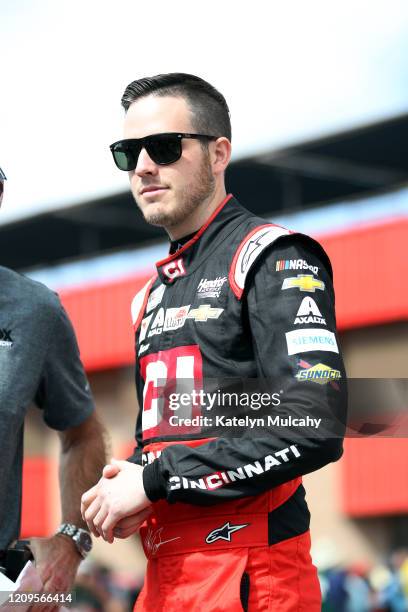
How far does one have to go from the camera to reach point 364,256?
21.6 metres

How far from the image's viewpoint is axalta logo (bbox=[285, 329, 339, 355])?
2.84 meters

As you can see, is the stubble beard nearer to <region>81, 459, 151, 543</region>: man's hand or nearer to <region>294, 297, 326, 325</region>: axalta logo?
<region>294, 297, 326, 325</region>: axalta logo

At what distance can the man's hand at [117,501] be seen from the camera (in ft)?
9.54

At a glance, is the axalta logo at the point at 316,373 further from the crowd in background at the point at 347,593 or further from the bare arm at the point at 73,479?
the crowd in background at the point at 347,593

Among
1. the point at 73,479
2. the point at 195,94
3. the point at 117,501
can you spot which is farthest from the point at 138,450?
the point at 195,94

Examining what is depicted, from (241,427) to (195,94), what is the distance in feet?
3.58

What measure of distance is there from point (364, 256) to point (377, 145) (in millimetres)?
3666

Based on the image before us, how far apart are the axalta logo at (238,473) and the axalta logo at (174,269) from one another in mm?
713

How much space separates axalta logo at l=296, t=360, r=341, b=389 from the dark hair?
910 mm

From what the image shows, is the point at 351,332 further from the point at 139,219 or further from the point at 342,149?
the point at 139,219

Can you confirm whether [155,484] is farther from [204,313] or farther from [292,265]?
[292,265]

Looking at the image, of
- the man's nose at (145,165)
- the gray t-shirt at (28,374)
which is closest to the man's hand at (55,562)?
the gray t-shirt at (28,374)

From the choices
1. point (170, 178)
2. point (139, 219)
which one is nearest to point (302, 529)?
point (170, 178)
